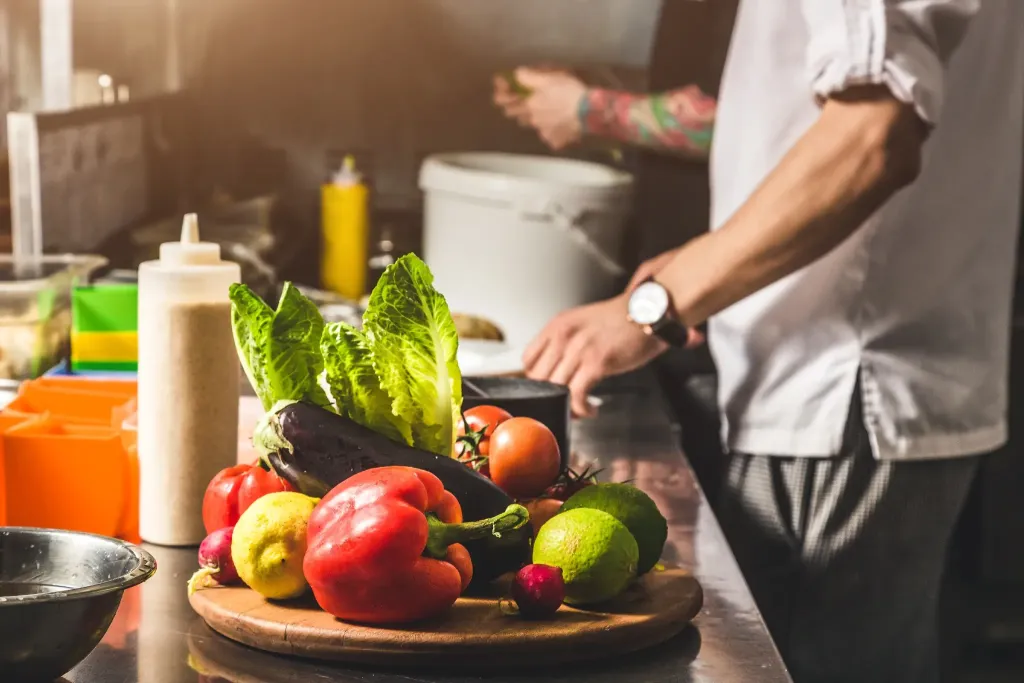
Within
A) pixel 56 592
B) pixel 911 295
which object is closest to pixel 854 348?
pixel 911 295

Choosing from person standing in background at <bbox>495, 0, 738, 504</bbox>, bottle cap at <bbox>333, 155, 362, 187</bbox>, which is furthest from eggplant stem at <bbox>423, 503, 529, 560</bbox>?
bottle cap at <bbox>333, 155, 362, 187</bbox>

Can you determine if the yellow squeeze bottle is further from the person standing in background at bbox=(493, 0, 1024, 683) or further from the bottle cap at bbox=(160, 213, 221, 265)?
the bottle cap at bbox=(160, 213, 221, 265)

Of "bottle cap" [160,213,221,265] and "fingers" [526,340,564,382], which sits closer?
"bottle cap" [160,213,221,265]

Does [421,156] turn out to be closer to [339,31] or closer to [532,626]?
[339,31]

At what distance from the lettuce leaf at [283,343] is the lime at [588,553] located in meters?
0.22

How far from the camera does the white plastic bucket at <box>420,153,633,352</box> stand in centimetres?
238

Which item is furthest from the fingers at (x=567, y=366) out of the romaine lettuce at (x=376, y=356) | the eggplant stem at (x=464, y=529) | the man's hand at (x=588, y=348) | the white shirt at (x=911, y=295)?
the eggplant stem at (x=464, y=529)

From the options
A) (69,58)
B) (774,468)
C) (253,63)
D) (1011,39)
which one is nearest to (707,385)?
(774,468)

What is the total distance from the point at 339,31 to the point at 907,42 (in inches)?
67.8

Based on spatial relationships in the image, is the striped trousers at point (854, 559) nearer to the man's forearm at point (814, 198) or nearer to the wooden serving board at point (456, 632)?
the man's forearm at point (814, 198)

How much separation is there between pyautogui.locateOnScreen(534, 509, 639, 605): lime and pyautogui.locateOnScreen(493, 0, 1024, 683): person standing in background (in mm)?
714

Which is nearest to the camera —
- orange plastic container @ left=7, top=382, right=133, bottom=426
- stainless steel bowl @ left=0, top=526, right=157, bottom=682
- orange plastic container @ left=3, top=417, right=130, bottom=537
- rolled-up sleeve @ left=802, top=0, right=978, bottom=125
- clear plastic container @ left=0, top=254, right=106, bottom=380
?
stainless steel bowl @ left=0, top=526, right=157, bottom=682

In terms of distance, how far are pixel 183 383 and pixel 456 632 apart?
0.38 meters

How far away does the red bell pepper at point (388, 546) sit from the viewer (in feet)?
2.67
